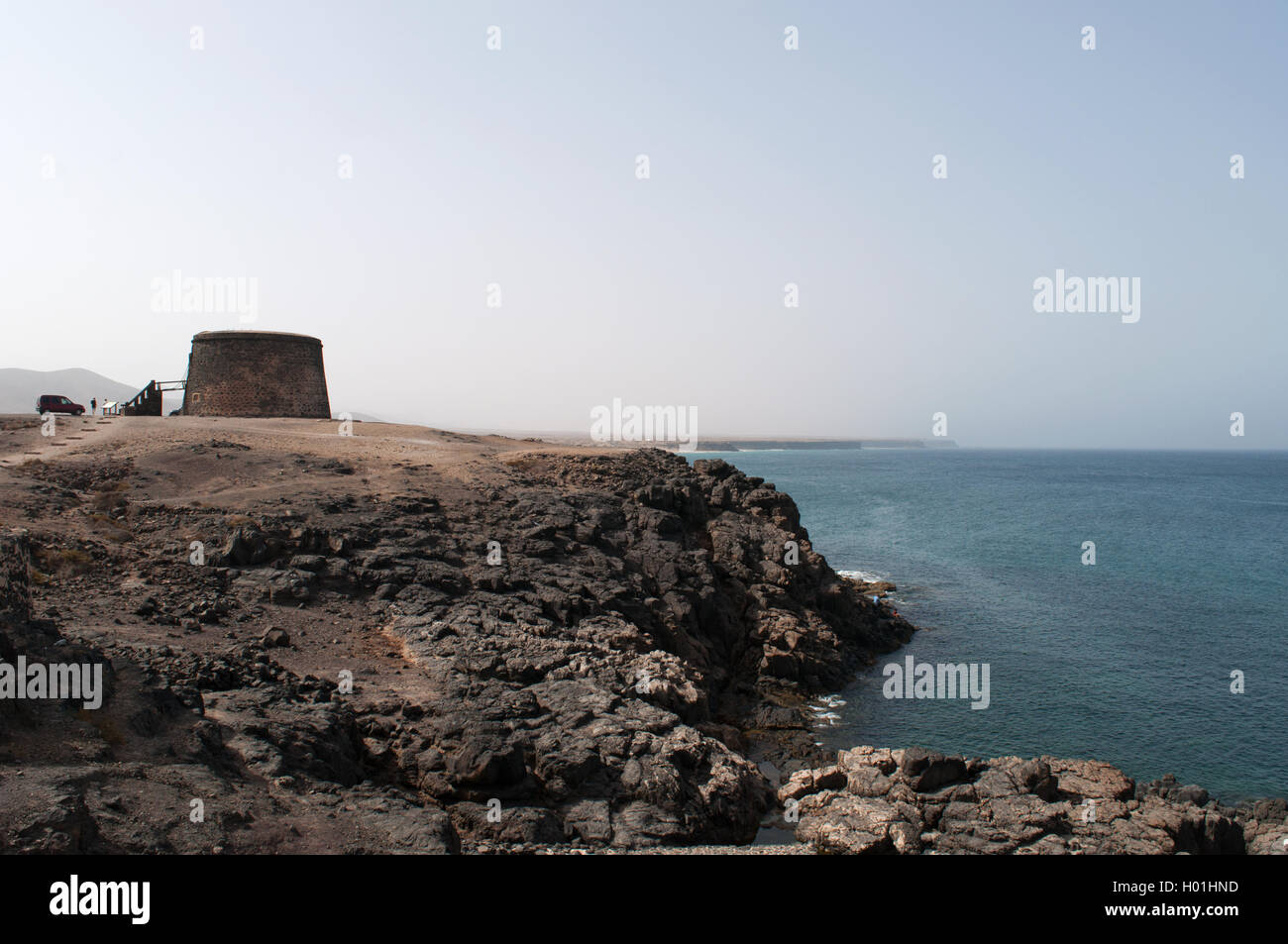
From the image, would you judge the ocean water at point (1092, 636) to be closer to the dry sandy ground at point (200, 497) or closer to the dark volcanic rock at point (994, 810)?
the dark volcanic rock at point (994, 810)

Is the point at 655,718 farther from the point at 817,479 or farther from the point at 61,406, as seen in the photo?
the point at 817,479

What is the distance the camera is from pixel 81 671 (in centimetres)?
1057

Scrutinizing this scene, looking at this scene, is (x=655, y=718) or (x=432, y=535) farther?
(x=432, y=535)

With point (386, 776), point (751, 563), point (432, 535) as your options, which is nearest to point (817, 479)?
point (751, 563)

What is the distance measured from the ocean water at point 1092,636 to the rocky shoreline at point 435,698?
3084 millimetres

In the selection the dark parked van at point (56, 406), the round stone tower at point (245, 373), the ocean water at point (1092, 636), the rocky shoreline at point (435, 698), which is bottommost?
the ocean water at point (1092, 636)

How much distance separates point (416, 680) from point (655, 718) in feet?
15.6

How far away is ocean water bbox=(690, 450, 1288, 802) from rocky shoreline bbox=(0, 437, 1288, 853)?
3084 mm

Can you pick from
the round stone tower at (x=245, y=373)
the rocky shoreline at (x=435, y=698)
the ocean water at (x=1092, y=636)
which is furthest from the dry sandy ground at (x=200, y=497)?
the ocean water at (x=1092, y=636)

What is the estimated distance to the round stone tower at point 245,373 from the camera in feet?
126

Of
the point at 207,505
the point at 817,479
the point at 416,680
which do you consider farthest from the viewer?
the point at 817,479

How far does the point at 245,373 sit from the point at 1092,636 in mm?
39131

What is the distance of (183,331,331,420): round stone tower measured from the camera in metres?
38.5

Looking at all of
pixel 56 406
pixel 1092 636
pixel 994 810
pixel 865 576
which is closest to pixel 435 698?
pixel 994 810
